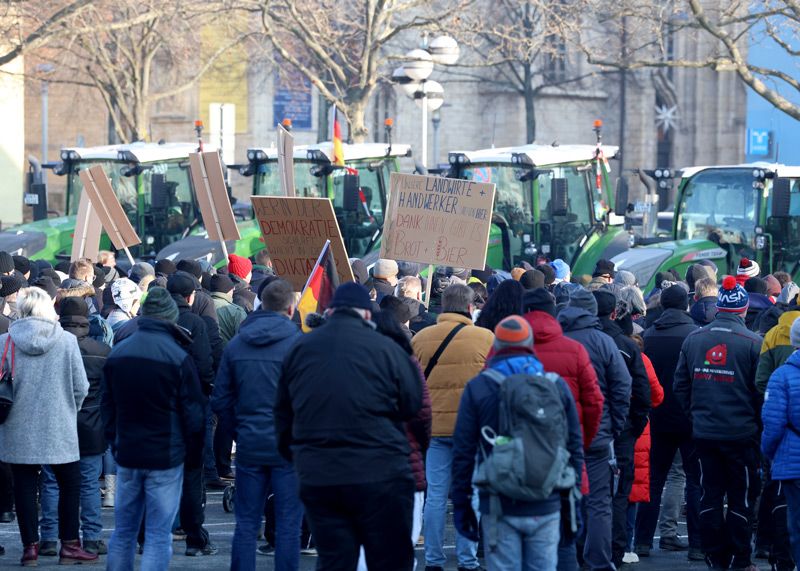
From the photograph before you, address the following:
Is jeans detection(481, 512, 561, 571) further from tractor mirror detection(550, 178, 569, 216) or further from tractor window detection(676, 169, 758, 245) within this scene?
tractor window detection(676, 169, 758, 245)

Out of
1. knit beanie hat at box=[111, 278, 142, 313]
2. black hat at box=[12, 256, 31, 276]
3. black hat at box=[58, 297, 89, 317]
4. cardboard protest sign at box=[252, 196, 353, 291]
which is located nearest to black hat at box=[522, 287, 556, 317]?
cardboard protest sign at box=[252, 196, 353, 291]

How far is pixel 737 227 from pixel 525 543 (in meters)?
12.3

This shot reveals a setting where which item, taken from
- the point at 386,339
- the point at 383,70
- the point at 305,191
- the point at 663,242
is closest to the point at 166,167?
the point at 305,191

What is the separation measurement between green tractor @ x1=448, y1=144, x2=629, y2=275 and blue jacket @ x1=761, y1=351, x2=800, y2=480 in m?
10.4

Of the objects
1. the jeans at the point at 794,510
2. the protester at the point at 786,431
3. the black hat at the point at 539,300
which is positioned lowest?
the jeans at the point at 794,510

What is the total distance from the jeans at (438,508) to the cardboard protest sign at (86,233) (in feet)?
25.9

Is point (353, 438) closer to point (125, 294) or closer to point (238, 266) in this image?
point (125, 294)

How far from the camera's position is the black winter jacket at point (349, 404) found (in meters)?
6.30

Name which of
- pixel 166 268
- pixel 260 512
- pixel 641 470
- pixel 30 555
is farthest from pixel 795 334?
pixel 166 268

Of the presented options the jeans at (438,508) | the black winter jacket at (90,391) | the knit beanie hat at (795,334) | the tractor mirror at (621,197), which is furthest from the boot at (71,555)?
the tractor mirror at (621,197)

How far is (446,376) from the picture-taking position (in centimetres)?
831

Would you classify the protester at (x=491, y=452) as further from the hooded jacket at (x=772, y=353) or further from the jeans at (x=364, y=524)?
the hooded jacket at (x=772, y=353)

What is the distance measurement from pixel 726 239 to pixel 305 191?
18.9 ft

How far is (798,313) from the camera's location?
8758 millimetres
